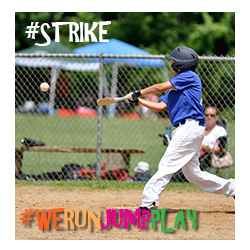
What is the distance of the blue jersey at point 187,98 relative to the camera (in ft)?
14.3

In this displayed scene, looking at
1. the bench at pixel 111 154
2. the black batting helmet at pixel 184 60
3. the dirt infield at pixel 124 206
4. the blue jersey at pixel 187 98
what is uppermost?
the black batting helmet at pixel 184 60

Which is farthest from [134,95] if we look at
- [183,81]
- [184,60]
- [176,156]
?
[176,156]

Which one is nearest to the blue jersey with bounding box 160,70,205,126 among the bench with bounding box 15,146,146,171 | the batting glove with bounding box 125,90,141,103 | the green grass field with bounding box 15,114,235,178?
the batting glove with bounding box 125,90,141,103

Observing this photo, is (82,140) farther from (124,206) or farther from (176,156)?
(176,156)

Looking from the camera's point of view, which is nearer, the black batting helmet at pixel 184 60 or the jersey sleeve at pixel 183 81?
the jersey sleeve at pixel 183 81

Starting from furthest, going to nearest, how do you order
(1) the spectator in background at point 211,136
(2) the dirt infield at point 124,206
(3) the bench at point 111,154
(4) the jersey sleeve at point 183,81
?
(3) the bench at point 111,154, (1) the spectator in background at point 211,136, (4) the jersey sleeve at point 183,81, (2) the dirt infield at point 124,206

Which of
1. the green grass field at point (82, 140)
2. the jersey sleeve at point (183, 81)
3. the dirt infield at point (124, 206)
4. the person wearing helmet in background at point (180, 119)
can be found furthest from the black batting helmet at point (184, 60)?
the green grass field at point (82, 140)

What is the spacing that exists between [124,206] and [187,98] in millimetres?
1761

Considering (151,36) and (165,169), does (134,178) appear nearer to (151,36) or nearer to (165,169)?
(165,169)

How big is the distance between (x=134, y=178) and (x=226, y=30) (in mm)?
16986

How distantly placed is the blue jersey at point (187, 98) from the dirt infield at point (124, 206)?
1.21 metres

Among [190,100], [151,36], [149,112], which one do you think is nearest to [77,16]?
[151,36]

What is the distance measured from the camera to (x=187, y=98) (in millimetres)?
4387

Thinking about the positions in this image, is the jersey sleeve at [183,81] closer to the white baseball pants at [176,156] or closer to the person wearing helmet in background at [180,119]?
the person wearing helmet in background at [180,119]
